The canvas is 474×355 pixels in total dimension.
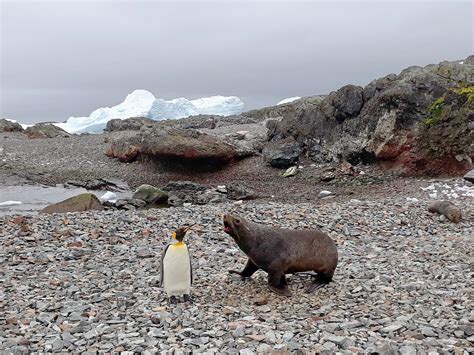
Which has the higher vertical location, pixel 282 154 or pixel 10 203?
pixel 282 154

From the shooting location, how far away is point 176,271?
21.1 feet

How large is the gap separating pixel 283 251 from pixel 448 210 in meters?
7.00

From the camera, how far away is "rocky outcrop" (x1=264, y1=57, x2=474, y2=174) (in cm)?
1909

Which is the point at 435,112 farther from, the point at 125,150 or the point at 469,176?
the point at 125,150

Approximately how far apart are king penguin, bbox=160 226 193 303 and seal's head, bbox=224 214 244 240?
20.6 inches

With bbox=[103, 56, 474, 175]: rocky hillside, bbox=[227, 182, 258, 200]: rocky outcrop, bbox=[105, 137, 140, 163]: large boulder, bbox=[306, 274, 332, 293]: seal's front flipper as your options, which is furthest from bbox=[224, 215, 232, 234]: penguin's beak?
bbox=[105, 137, 140, 163]: large boulder

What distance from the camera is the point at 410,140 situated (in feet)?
65.3

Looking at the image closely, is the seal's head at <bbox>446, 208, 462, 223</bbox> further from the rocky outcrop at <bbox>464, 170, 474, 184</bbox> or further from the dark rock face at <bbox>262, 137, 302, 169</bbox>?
the dark rock face at <bbox>262, 137, 302, 169</bbox>

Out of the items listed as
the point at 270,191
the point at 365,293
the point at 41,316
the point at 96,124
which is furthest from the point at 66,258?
the point at 96,124

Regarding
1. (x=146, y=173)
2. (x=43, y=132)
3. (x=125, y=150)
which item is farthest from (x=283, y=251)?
(x=43, y=132)

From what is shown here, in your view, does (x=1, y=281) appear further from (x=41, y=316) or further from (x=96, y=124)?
(x=96, y=124)

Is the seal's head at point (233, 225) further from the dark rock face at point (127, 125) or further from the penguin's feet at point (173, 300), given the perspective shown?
the dark rock face at point (127, 125)

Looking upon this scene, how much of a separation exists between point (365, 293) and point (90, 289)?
3531 mm

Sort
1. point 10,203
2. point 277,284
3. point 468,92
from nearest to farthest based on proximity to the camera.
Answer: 1. point 277,284
2. point 10,203
3. point 468,92
